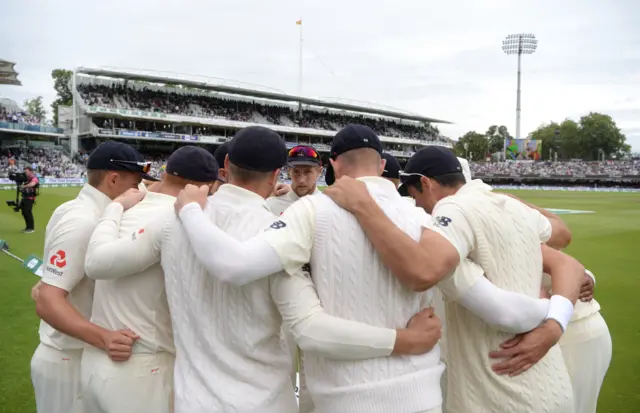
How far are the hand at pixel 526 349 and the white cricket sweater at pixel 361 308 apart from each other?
0.38 meters

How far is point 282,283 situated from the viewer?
1.85 meters

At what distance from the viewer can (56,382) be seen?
2.51 meters

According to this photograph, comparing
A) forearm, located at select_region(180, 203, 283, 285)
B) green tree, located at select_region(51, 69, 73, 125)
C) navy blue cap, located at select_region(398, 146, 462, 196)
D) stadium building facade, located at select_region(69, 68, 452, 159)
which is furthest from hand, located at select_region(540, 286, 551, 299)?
green tree, located at select_region(51, 69, 73, 125)

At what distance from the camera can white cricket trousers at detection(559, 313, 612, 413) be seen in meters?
2.56

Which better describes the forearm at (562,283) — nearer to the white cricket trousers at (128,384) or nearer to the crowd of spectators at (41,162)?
the white cricket trousers at (128,384)

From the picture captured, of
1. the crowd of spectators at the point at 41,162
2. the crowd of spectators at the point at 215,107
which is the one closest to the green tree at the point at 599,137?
the crowd of spectators at the point at 215,107

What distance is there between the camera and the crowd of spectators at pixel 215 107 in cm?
4991

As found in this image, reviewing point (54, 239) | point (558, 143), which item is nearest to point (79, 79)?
point (54, 239)

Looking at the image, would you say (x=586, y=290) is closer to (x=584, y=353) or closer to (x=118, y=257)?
(x=584, y=353)

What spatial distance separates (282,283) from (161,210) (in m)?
0.80

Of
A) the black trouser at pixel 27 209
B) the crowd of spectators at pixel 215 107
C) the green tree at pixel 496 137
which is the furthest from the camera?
the green tree at pixel 496 137

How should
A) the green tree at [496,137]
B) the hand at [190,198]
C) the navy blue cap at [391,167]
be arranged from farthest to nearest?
1. the green tree at [496,137]
2. the navy blue cap at [391,167]
3. the hand at [190,198]

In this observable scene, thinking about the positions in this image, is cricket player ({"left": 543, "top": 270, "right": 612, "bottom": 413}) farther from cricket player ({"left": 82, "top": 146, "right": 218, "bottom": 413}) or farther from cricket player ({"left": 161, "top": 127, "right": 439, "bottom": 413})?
cricket player ({"left": 82, "top": 146, "right": 218, "bottom": 413})

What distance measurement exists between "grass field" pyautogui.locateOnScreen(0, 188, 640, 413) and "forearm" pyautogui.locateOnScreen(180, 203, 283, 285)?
2.82 metres
